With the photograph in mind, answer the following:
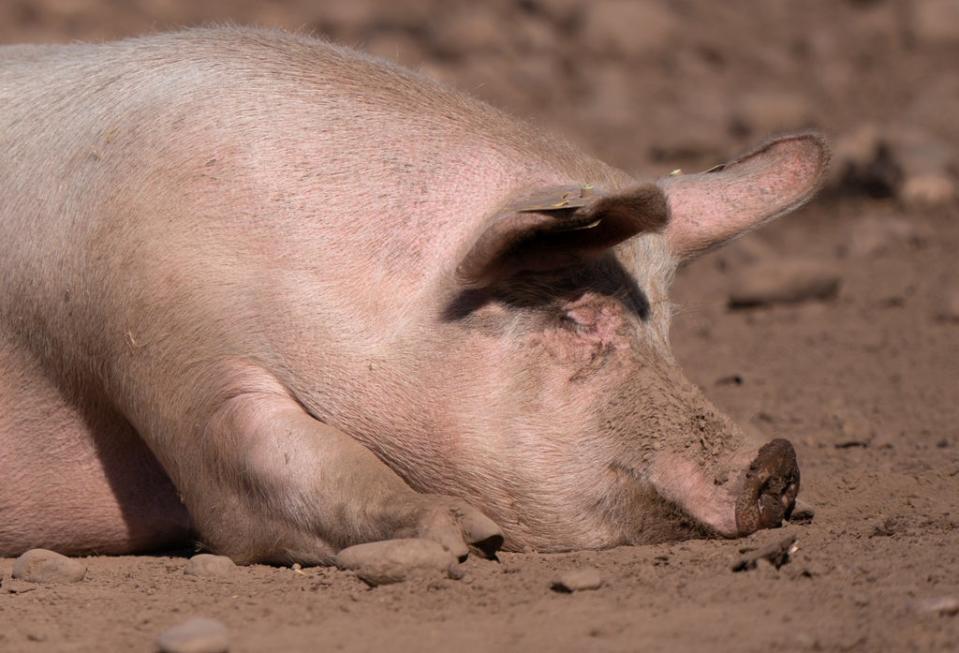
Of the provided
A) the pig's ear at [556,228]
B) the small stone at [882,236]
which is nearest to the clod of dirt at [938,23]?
the small stone at [882,236]

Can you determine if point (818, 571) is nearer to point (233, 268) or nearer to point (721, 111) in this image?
point (233, 268)

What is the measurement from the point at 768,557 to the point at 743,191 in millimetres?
1355

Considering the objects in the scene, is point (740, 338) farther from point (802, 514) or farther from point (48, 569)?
point (48, 569)

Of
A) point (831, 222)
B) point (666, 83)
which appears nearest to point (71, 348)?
point (831, 222)

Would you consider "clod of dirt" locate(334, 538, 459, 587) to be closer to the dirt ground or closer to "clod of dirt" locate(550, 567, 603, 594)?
the dirt ground

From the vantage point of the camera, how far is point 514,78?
12.9 meters

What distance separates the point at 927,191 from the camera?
977cm

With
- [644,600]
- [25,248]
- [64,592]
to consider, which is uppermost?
[25,248]

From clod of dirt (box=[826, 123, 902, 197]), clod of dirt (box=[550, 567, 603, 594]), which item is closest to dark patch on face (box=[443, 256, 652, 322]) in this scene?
clod of dirt (box=[550, 567, 603, 594])

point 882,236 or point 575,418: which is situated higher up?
point 882,236

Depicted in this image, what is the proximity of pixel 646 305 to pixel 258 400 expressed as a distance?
103cm

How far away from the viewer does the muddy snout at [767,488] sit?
4023 millimetres

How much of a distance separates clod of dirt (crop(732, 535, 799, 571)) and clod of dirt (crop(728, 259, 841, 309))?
430cm

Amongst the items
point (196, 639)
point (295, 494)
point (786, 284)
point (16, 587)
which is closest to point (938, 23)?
point (786, 284)
